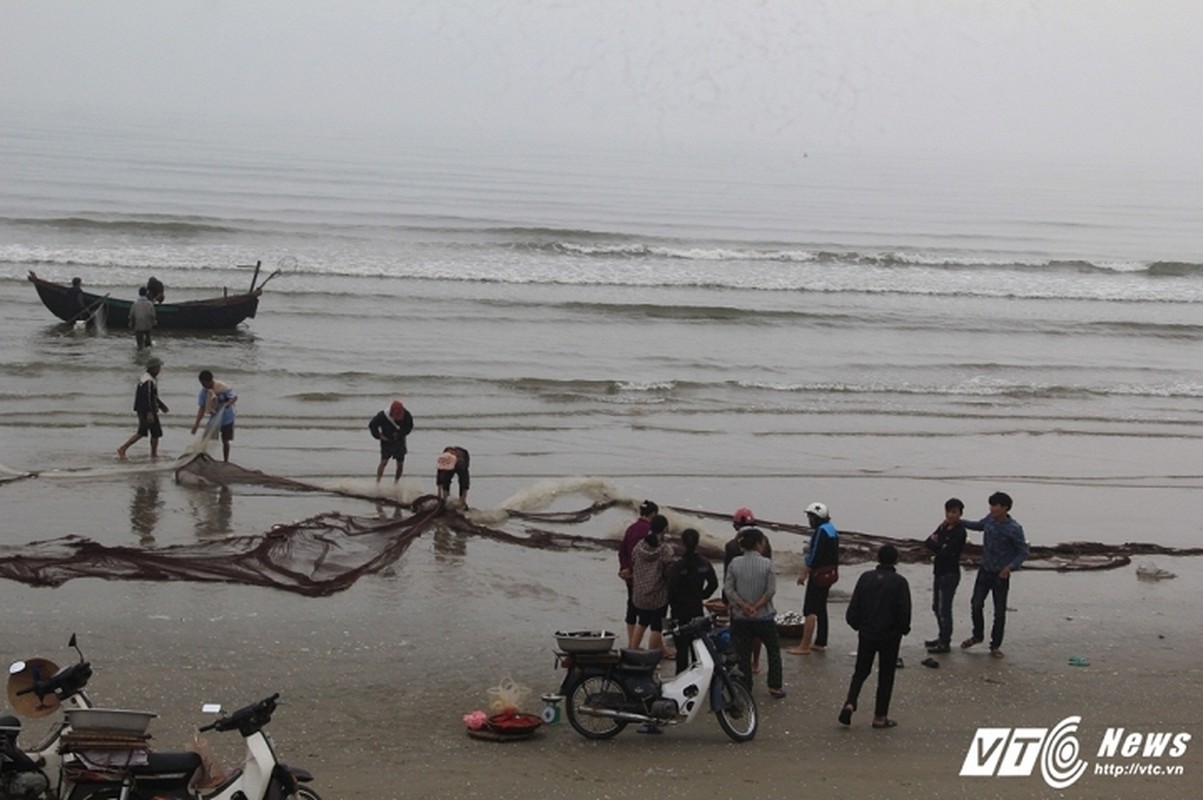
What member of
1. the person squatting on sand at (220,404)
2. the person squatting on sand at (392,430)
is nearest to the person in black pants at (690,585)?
the person squatting on sand at (392,430)

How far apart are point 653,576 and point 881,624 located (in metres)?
1.69

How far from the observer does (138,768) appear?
6.21 metres

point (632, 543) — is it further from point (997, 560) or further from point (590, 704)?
point (997, 560)

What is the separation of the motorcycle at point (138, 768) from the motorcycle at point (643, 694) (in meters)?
2.16

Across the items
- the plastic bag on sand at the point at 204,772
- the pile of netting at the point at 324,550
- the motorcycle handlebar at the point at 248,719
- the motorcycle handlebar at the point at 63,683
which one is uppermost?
the motorcycle handlebar at the point at 248,719

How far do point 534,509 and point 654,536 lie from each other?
206 inches

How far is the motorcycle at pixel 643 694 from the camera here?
8070mm

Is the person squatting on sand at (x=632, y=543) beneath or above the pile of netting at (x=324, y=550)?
above

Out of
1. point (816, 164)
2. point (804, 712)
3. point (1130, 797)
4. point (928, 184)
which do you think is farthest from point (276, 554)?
point (816, 164)

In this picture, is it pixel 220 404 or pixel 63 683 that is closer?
pixel 63 683

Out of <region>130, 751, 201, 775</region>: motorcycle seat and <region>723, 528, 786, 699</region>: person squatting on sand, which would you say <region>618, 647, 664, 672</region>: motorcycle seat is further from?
<region>130, 751, 201, 775</region>: motorcycle seat

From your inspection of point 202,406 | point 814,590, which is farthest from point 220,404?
point 814,590

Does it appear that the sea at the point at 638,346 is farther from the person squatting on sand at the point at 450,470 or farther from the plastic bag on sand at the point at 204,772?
the plastic bag on sand at the point at 204,772

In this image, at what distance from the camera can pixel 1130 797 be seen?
742 cm
